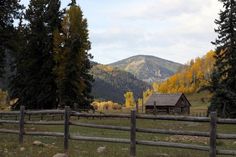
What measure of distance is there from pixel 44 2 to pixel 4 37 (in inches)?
989

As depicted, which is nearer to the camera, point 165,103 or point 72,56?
point 72,56

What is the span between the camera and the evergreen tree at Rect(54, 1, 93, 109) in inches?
2276

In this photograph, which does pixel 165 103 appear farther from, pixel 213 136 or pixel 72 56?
pixel 213 136

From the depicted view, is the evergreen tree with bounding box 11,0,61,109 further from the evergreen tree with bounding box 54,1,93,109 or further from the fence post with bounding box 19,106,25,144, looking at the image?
the fence post with bounding box 19,106,25,144

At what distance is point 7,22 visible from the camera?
3841cm

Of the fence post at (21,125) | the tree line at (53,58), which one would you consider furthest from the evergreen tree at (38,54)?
the fence post at (21,125)

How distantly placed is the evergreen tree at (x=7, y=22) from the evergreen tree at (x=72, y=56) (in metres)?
19.0

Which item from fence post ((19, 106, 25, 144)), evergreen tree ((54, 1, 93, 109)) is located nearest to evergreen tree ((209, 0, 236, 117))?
evergreen tree ((54, 1, 93, 109))

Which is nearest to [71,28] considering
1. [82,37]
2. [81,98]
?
[82,37]

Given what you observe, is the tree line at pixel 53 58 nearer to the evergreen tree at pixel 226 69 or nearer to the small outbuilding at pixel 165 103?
the evergreen tree at pixel 226 69

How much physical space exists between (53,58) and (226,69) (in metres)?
23.0

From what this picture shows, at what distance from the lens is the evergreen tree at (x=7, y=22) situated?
37188 mm

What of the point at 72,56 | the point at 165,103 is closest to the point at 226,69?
the point at 72,56

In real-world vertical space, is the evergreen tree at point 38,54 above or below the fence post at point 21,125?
above
